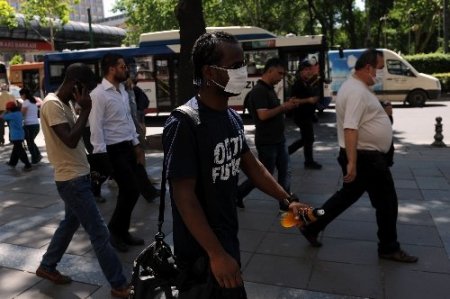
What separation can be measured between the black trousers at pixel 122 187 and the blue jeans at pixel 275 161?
138 centimetres

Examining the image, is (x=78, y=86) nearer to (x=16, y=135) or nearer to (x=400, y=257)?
(x=400, y=257)

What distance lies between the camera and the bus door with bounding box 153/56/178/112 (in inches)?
678

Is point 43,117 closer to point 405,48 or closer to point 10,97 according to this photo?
point 10,97

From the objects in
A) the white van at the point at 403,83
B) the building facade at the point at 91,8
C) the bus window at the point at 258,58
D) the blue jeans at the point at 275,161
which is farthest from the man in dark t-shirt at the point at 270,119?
the building facade at the point at 91,8

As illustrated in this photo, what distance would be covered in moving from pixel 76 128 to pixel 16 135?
6.76 metres

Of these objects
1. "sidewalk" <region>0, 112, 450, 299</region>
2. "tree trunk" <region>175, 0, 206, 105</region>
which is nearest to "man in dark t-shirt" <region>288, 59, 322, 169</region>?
"sidewalk" <region>0, 112, 450, 299</region>

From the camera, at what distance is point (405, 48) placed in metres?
52.7

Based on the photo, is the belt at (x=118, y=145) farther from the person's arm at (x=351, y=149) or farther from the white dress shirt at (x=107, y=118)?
the person's arm at (x=351, y=149)

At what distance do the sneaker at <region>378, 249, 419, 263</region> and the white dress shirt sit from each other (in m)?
2.56

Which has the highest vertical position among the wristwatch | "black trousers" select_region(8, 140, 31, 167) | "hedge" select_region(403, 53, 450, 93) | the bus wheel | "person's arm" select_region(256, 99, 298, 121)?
"hedge" select_region(403, 53, 450, 93)

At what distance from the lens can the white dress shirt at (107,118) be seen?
4523 mm

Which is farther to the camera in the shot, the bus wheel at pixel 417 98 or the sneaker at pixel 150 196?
the bus wheel at pixel 417 98

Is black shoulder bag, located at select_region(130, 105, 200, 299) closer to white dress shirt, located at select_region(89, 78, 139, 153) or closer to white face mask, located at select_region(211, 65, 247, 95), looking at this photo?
white face mask, located at select_region(211, 65, 247, 95)

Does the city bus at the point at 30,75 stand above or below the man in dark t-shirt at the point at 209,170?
above
